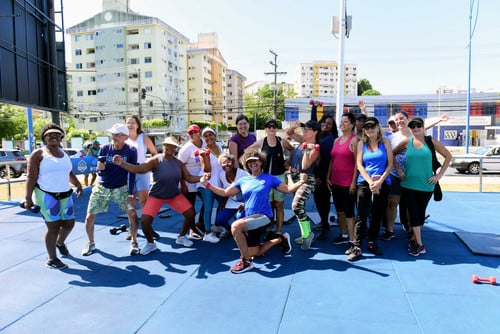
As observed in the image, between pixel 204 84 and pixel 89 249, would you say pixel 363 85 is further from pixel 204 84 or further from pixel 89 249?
pixel 89 249

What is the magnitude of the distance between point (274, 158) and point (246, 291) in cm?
192

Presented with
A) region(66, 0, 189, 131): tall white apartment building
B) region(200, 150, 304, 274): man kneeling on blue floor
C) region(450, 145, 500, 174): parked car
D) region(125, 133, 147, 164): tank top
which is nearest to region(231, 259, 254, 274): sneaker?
region(200, 150, 304, 274): man kneeling on blue floor

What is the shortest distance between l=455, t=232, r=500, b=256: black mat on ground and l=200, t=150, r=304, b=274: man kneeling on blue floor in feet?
→ 7.93

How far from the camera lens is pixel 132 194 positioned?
4531 mm

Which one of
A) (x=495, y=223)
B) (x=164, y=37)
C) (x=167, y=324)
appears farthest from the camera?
(x=164, y=37)

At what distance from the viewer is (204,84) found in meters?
68.9

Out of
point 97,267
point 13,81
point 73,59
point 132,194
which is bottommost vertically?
point 97,267

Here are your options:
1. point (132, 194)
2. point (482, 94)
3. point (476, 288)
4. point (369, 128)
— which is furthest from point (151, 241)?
point (482, 94)

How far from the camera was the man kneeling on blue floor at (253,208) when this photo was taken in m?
3.83

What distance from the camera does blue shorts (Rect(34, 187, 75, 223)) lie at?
3.86m

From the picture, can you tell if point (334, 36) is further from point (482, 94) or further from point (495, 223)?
point (482, 94)

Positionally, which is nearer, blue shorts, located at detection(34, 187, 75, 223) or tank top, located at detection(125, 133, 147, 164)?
blue shorts, located at detection(34, 187, 75, 223)

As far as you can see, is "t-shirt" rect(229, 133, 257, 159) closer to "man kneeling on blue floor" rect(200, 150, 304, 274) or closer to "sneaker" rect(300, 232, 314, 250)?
"man kneeling on blue floor" rect(200, 150, 304, 274)

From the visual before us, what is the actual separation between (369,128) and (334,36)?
4.56m
